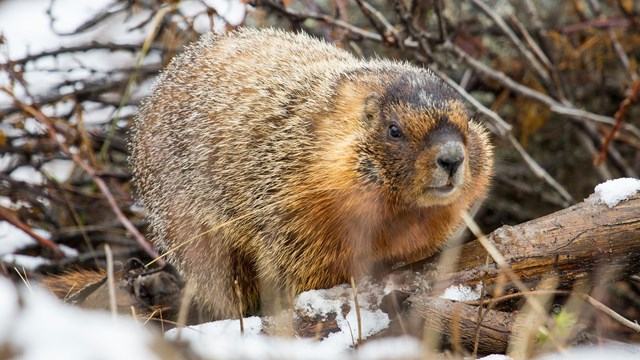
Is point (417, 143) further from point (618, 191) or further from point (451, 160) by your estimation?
point (618, 191)

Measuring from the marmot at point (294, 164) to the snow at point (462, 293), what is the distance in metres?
0.29

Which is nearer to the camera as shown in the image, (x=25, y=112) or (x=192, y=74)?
(x=192, y=74)

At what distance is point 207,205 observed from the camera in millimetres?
3910

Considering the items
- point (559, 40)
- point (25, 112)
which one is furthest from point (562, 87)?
point (25, 112)

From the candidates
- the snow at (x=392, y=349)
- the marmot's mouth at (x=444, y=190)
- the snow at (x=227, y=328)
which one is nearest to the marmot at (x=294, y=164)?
the marmot's mouth at (x=444, y=190)

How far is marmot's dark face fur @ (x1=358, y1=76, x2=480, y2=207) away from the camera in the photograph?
3.11m

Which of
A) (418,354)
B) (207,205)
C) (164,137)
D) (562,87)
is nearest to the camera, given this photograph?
(418,354)

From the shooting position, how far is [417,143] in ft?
10.5

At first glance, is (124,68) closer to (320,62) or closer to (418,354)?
(320,62)

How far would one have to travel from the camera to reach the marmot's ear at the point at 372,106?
3424mm

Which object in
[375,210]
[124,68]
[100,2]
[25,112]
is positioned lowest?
[375,210]

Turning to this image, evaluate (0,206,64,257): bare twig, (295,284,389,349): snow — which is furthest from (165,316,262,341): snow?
(0,206,64,257): bare twig

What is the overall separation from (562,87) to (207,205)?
130 inches

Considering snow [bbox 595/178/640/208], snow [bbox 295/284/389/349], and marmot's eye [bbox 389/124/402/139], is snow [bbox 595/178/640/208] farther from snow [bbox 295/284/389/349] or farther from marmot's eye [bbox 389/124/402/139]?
snow [bbox 295/284/389/349]
